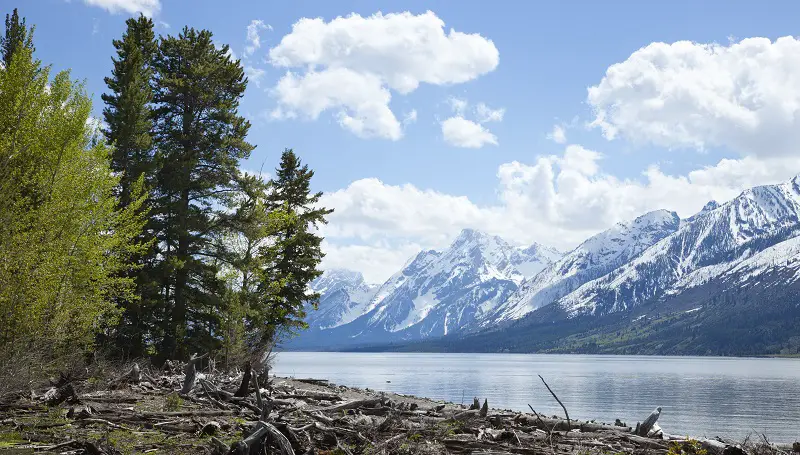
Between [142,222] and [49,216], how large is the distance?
37.2ft

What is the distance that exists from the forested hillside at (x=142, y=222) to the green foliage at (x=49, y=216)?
7 cm

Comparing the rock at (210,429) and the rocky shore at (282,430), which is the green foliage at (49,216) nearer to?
the rocky shore at (282,430)

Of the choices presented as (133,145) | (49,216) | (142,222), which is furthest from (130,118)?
(49,216)

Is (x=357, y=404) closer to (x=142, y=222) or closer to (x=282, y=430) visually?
(x=282, y=430)

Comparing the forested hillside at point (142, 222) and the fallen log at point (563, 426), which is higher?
the forested hillside at point (142, 222)

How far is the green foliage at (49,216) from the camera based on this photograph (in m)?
19.9

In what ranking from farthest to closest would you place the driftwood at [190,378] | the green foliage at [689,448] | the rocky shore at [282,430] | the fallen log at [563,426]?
the driftwood at [190,378], the fallen log at [563,426], the green foliage at [689,448], the rocky shore at [282,430]

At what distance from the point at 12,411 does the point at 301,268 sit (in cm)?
3270

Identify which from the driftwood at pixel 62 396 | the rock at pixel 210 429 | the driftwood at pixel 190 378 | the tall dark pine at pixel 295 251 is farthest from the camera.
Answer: the tall dark pine at pixel 295 251

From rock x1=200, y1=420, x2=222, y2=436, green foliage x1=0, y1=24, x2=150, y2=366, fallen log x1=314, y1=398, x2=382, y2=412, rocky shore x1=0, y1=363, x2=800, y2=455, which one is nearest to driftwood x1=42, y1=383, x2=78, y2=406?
rocky shore x1=0, y1=363, x2=800, y2=455

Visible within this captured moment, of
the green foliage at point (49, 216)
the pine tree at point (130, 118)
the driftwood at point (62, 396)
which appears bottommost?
the driftwood at point (62, 396)

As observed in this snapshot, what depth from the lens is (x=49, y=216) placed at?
73.5ft

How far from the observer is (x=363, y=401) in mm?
18906

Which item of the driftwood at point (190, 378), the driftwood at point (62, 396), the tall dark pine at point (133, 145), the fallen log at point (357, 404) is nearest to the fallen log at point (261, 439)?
the fallen log at point (357, 404)
